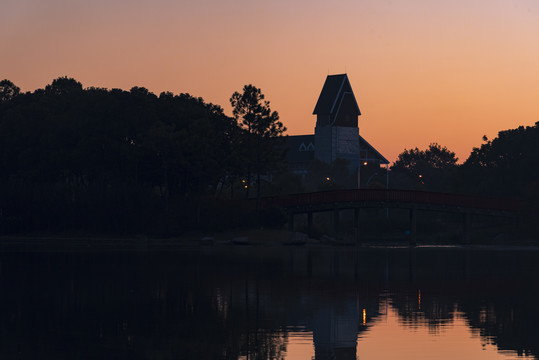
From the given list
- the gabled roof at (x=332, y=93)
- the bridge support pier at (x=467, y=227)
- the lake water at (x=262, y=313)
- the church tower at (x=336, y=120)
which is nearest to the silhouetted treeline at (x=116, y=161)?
the bridge support pier at (x=467, y=227)

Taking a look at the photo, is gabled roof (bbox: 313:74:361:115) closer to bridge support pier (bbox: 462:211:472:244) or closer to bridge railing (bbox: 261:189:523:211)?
bridge support pier (bbox: 462:211:472:244)

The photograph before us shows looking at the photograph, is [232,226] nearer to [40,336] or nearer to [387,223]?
[387,223]

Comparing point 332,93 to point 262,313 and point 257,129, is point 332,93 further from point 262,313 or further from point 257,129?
point 262,313

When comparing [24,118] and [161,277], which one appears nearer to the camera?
[161,277]

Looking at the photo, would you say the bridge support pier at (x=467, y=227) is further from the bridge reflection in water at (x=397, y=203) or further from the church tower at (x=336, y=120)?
the church tower at (x=336, y=120)

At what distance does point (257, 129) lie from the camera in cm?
9662

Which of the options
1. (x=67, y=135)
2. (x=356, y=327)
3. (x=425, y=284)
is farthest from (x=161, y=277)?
(x=67, y=135)

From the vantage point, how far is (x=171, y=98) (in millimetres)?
95938

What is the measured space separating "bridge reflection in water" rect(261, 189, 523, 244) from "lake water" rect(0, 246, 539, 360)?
1913 inches

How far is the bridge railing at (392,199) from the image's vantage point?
298ft

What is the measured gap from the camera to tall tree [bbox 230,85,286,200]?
95.6 m

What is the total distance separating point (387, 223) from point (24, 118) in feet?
166

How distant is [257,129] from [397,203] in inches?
689

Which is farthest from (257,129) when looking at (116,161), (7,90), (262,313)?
(262,313)
